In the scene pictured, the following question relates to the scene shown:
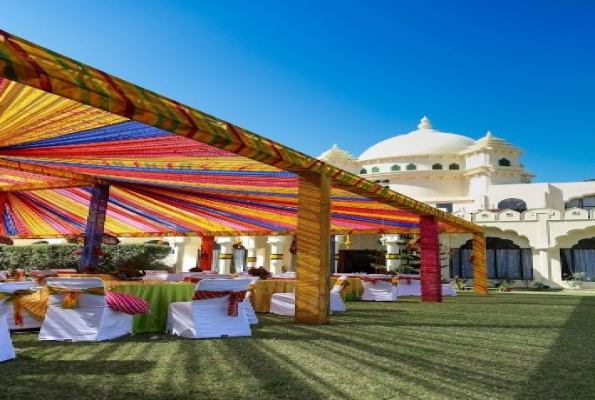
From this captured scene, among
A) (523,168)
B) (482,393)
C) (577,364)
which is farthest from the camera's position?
(523,168)

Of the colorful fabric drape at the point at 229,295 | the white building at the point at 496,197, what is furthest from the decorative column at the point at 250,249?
the colorful fabric drape at the point at 229,295

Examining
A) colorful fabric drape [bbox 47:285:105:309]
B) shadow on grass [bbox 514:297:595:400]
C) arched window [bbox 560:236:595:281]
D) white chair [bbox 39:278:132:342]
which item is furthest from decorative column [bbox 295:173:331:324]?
arched window [bbox 560:236:595:281]

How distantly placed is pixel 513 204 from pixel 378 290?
17.6m

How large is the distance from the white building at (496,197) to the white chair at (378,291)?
11.4 metres

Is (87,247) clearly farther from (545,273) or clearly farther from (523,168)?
(523,168)

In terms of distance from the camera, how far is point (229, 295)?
538 centimetres

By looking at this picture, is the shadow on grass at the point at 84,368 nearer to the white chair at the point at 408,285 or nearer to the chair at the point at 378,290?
the chair at the point at 378,290

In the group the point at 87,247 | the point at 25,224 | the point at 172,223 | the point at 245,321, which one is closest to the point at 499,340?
the point at 245,321

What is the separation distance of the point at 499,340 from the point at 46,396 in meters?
4.62

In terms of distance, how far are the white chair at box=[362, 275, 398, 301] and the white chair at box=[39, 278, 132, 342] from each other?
8.47 m

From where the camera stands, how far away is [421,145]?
106ft

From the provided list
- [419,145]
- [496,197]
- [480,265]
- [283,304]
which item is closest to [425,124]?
[419,145]

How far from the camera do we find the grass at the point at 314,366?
295 centimetres

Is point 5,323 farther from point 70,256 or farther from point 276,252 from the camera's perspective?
point 276,252
